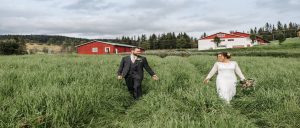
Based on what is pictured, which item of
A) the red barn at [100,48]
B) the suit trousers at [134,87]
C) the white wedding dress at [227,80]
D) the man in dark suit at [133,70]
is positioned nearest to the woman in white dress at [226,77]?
the white wedding dress at [227,80]

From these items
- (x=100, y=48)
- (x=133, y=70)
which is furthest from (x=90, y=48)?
(x=133, y=70)

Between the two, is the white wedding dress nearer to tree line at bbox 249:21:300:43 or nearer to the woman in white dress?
the woman in white dress

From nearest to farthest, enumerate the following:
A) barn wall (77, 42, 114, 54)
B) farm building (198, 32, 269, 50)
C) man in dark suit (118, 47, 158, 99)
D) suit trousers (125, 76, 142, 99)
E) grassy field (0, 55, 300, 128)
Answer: grassy field (0, 55, 300, 128) < suit trousers (125, 76, 142, 99) < man in dark suit (118, 47, 158, 99) < barn wall (77, 42, 114, 54) < farm building (198, 32, 269, 50)

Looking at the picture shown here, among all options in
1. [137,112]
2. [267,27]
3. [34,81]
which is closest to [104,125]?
[137,112]

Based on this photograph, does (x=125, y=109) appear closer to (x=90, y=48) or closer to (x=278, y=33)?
(x=90, y=48)

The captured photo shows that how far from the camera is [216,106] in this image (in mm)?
6109

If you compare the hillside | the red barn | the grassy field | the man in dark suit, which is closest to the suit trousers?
the man in dark suit

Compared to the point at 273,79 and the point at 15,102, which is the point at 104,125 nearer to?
the point at 15,102

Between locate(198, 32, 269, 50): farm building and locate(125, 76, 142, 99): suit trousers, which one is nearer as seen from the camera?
locate(125, 76, 142, 99): suit trousers

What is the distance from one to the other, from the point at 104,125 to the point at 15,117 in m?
1.59

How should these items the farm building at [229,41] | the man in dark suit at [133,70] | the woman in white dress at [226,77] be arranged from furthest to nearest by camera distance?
the farm building at [229,41] < the man in dark suit at [133,70] < the woman in white dress at [226,77]

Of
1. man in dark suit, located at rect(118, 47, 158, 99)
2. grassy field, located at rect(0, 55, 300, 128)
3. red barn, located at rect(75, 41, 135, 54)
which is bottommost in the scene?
grassy field, located at rect(0, 55, 300, 128)

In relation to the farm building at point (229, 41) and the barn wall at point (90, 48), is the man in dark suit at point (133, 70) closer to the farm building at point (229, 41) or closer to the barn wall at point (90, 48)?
the barn wall at point (90, 48)

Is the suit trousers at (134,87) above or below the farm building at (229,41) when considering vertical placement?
below
